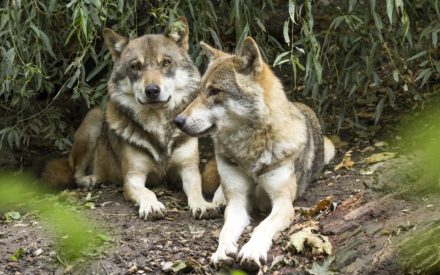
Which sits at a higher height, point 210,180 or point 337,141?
point 337,141

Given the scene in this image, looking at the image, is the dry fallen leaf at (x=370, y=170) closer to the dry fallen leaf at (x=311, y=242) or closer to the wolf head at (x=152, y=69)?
the dry fallen leaf at (x=311, y=242)

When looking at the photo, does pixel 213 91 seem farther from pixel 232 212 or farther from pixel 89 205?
pixel 89 205

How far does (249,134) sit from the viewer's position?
5289 millimetres

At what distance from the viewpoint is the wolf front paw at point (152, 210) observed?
5598mm

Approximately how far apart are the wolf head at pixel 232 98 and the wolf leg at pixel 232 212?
42cm

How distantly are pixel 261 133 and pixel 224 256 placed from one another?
1.11 metres

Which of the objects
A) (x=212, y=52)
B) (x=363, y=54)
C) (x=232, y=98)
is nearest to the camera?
(x=232, y=98)

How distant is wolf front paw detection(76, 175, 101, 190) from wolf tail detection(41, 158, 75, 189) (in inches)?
4.6

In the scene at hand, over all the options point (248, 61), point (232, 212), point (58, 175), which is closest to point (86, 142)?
point (58, 175)

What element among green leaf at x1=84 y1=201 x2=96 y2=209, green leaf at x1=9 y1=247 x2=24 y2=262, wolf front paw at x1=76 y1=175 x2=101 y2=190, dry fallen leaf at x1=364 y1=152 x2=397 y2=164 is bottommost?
wolf front paw at x1=76 y1=175 x2=101 y2=190

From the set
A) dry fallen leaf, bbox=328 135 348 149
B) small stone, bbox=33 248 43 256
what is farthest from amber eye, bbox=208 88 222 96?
dry fallen leaf, bbox=328 135 348 149

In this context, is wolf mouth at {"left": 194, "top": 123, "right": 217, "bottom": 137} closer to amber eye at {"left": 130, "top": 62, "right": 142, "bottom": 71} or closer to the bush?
the bush

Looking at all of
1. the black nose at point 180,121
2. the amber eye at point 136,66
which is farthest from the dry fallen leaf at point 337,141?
the black nose at point 180,121

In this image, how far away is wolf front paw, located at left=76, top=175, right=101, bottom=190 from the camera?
275 inches
